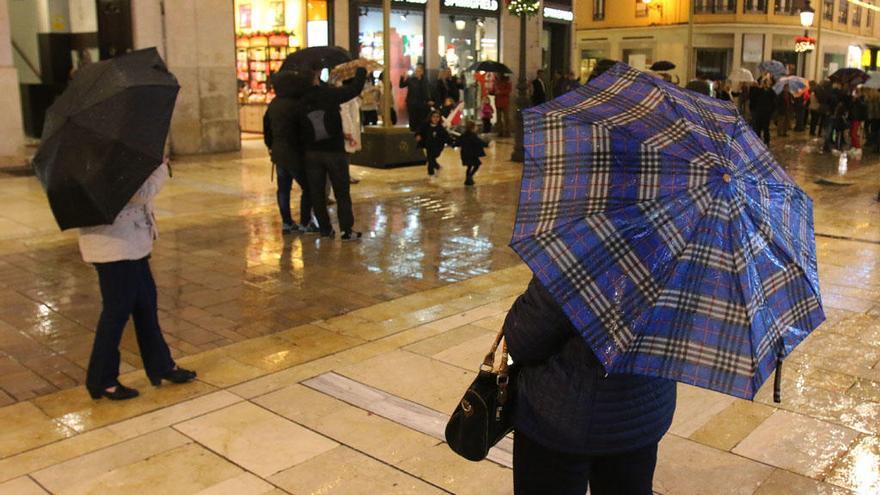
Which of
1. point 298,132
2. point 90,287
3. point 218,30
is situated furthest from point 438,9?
point 90,287

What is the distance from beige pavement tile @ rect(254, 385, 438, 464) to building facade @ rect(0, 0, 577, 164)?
1162cm

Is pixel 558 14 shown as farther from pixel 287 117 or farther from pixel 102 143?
pixel 102 143

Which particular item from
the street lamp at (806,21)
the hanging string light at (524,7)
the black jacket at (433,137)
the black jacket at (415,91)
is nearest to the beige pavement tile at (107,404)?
the black jacket at (433,137)

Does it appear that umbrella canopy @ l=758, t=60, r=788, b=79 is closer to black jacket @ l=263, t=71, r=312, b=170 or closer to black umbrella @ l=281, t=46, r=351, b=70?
black umbrella @ l=281, t=46, r=351, b=70

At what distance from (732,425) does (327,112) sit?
5704 mm

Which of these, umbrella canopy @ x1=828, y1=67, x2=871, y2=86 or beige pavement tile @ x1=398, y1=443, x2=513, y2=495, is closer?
beige pavement tile @ x1=398, y1=443, x2=513, y2=495

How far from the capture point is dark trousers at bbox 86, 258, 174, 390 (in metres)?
4.81

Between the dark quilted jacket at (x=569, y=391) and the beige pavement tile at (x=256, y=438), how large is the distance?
2149mm

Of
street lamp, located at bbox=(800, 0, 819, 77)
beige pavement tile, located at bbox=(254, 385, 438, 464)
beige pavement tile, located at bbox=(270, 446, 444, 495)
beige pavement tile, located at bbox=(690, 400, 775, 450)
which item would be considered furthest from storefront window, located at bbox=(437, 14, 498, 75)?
beige pavement tile, located at bbox=(270, 446, 444, 495)

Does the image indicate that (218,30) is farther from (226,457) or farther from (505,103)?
(226,457)

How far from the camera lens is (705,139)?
2334 millimetres

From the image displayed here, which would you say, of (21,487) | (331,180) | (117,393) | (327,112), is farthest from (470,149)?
(21,487)

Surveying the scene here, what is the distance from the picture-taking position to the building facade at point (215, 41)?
16672mm

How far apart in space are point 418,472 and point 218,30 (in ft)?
50.2
